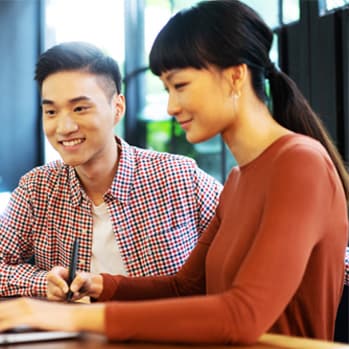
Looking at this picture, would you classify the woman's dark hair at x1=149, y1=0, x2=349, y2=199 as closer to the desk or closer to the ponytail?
the ponytail

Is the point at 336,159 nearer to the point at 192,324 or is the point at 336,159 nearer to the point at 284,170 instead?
the point at 284,170

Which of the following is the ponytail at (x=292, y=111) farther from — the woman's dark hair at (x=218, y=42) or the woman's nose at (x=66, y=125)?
the woman's nose at (x=66, y=125)

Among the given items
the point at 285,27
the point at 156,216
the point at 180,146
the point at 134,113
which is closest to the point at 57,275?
the point at 156,216

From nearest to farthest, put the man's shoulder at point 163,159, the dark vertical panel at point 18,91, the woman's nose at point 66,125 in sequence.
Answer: the woman's nose at point 66,125 → the man's shoulder at point 163,159 → the dark vertical panel at point 18,91

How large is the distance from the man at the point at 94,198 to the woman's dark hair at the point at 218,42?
2.31ft

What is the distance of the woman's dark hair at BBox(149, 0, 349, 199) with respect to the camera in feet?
4.01

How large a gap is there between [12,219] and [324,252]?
1149mm

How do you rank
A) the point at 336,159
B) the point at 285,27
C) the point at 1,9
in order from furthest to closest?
the point at 1,9 < the point at 285,27 < the point at 336,159

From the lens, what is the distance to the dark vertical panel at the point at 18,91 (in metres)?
4.78

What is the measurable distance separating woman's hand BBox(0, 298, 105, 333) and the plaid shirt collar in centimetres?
99

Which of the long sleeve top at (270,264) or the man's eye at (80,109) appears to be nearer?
the long sleeve top at (270,264)

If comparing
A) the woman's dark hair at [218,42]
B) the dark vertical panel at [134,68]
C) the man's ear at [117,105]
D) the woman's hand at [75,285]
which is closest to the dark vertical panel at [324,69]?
the man's ear at [117,105]

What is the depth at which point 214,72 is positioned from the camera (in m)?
1.23

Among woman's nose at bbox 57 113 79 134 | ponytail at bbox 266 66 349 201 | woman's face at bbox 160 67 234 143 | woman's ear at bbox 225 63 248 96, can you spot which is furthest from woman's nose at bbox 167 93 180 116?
woman's nose at bbox 57 113 79 134
